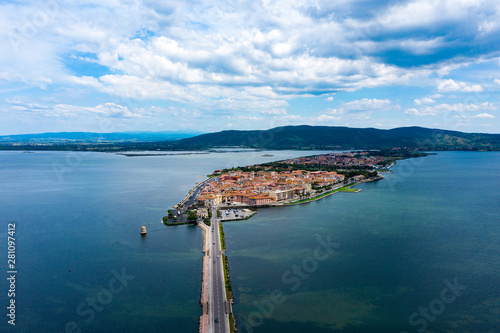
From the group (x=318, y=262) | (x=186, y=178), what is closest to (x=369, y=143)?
(x=186, y=178)

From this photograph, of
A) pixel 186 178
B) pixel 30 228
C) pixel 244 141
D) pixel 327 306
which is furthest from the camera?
pixel 244 141

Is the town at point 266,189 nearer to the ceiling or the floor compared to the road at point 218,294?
nearer to the ceiling

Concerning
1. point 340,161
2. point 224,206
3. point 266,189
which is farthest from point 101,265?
point 340,161

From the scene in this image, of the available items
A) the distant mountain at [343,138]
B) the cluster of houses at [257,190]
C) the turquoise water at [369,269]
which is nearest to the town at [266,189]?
the cluster of houses at [257,190]

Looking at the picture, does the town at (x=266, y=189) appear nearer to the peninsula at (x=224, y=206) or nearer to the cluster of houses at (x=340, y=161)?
the peninsula at (x=224, y=206)

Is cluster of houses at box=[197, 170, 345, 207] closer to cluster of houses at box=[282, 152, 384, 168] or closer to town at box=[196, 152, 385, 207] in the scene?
town at box=[196, 152, 385, 207]

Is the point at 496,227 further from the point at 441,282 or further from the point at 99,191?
the point at 99,191
